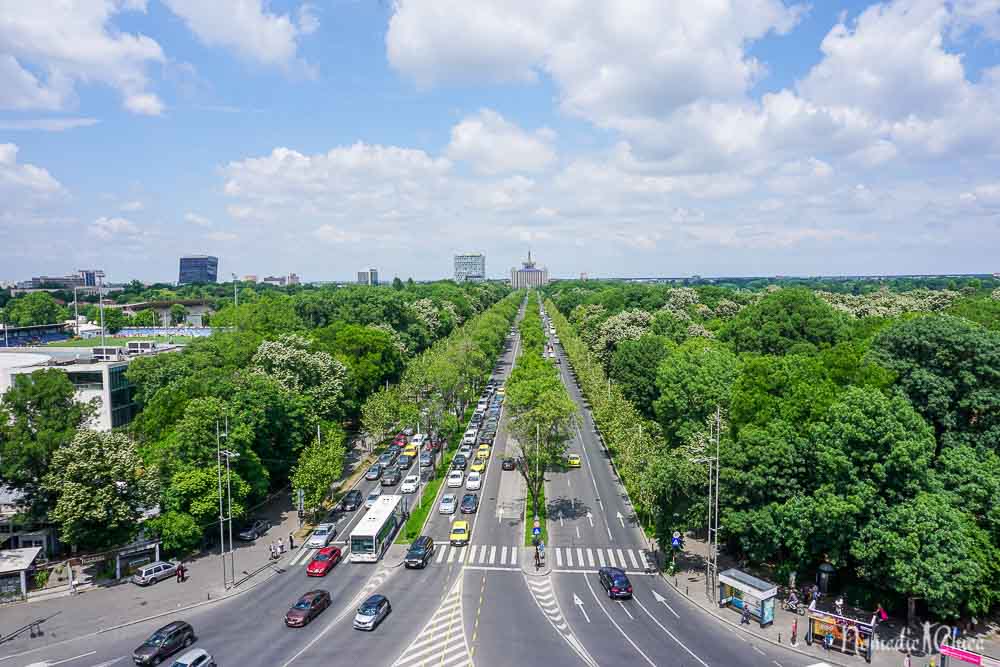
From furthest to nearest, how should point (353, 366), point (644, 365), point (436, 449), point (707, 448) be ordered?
point (353, 366)
point (644, 365)
point (436, 449)
point (707, 448)

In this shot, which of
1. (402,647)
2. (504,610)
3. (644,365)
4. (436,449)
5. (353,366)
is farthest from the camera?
(353,366)

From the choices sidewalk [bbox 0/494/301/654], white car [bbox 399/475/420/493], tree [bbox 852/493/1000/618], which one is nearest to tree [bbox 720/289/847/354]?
tree [bbox 852/493/1000/618]

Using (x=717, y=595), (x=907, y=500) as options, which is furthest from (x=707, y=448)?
(x=907, y=500)

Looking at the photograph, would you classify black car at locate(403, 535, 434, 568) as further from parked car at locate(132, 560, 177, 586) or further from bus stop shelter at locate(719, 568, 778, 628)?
bus stop shelter at locate(719, 568, 778, 628)

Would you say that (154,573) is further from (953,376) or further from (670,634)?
(953,376)

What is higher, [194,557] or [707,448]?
[707,448]

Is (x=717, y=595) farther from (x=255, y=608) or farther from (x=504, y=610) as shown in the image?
(x=255, y=608)
